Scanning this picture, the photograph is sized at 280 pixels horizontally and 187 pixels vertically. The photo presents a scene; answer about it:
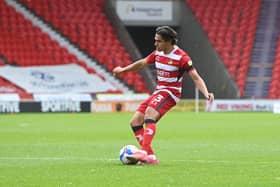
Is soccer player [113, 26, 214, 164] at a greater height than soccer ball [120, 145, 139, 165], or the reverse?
soccer player [113, 26, 214, 164]

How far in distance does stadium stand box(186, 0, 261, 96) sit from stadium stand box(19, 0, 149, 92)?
200 inches

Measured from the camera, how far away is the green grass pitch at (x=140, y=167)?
1024 cm

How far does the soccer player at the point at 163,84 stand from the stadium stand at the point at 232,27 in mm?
32013

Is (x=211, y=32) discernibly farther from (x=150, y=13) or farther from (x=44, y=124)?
(x=44, y=124)

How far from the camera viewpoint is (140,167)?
479 inches

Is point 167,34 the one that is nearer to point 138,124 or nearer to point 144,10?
point 138,124

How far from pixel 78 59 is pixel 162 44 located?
103ft

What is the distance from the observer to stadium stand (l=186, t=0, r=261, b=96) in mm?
45781

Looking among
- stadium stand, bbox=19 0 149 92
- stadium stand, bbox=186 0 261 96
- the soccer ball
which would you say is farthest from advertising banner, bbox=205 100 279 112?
the soccer ball

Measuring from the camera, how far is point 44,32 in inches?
1753

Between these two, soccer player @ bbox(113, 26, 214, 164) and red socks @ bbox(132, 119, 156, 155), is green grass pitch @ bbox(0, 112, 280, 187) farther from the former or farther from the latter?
soccer player @ bbox(113, 26, 214, 164)

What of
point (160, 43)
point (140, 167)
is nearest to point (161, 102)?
point (160, 43)

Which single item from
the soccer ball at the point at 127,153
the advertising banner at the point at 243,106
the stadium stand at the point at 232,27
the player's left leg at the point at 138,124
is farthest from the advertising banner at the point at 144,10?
the soccer ball at the point at 127,153

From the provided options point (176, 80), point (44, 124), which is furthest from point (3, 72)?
point (176, 80)
